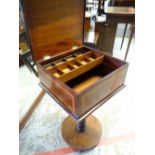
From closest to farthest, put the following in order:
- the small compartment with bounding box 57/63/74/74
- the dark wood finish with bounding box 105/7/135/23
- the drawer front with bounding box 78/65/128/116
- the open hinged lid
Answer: the drawer front with bounding box 78/65/128/116 < the open hinged lid < the small compartment with bounding box 57/63/74/74 < the dark wood finish with bounding box 105/7/135/23

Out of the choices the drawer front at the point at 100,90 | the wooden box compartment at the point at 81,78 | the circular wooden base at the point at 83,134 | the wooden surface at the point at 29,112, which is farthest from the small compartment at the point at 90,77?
the wooden surface at the point at 29,112

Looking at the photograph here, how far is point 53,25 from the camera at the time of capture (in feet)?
2.78

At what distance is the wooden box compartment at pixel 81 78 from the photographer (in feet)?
2.11

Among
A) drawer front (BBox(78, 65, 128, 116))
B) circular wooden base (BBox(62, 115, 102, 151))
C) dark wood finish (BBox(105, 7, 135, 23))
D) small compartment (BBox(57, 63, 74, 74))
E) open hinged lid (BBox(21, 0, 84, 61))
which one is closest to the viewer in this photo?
drawer front (BBox(78, 65, 128, 116))

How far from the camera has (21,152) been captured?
3.59 ft

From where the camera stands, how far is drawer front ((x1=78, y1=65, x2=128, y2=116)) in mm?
634

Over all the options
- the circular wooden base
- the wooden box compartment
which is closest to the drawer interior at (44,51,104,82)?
the wooden box compartment

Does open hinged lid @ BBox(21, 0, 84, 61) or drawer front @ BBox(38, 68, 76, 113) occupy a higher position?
open hinged lid @ BBox(21, 0, 84, 61)

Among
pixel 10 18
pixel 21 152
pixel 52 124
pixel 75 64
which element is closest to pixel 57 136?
pixel 52 124

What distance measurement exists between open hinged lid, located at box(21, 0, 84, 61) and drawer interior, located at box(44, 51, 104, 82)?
0.08 m

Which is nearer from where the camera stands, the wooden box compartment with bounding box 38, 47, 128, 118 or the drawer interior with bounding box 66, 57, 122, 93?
the wooden box compartment with bounding box 38, 47, 128, 118

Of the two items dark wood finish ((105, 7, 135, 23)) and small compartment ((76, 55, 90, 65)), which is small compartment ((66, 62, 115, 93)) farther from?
dark wood finish ((105, 7, 135, 23))

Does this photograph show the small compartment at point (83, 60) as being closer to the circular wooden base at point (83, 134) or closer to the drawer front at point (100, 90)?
the drawer front at point (100, 90)

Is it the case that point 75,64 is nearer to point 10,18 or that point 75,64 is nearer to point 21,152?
point 10,18
